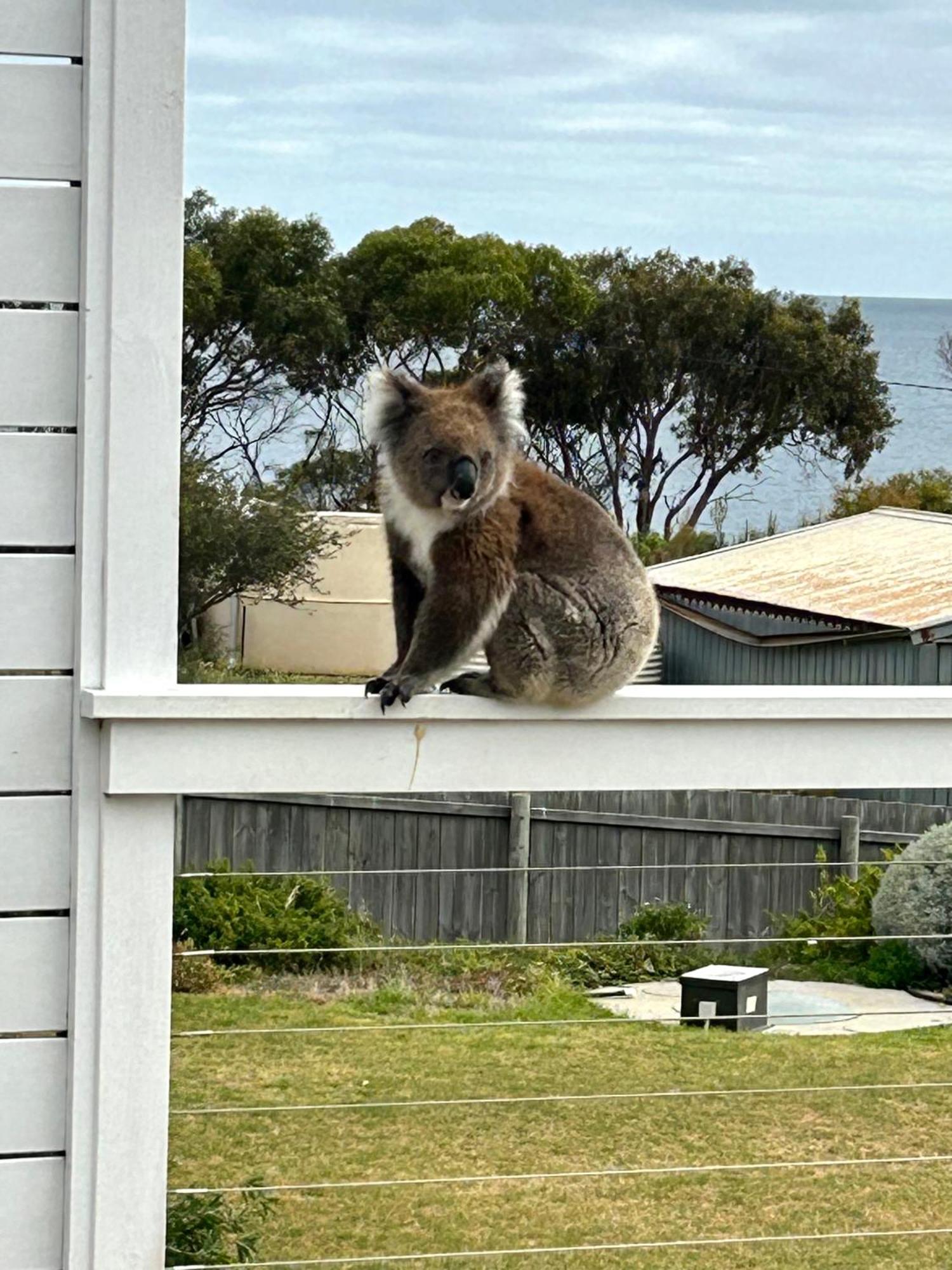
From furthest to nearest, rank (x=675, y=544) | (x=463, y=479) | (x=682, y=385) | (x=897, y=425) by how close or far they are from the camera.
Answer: (x=675, y=544) < (x=682, y=385) < (x=897, y=425) < (x=463, y=479)

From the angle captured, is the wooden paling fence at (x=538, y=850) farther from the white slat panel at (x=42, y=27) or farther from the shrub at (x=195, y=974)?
the white slat panel at (x=42, y=27)

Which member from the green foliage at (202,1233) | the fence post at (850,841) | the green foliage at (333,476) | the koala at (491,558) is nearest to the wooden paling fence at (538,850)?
the fence post at (850,841)

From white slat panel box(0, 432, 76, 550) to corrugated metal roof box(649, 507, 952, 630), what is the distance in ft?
21.5

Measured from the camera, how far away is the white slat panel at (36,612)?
1.34m

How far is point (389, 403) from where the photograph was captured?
1785 mm

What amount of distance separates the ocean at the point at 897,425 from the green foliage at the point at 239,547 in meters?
1.85

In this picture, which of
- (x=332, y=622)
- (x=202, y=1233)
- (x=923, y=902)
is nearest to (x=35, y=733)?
(x=202, y=1233)

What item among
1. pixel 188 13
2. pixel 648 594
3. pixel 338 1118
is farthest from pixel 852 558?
pixel 188 13

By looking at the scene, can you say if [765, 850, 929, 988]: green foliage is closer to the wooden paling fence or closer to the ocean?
the wooden paling fence

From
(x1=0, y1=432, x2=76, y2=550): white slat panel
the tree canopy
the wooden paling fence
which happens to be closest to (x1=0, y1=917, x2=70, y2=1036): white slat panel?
(x1=0, y1=432, x2=76, y2=550): white slat panel

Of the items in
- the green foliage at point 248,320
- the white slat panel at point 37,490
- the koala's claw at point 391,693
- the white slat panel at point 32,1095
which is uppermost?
the green foliage at point 248,320

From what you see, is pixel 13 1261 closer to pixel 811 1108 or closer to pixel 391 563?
pixel 391 563

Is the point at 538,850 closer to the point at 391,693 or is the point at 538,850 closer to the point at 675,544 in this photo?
the point at 675,544

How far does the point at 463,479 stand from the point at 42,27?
618 mm
